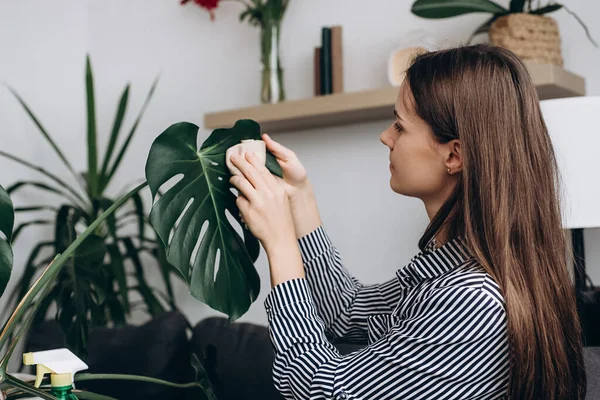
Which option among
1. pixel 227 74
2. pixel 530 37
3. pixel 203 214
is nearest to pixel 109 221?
pixel 227 74

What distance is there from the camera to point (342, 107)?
6.81 ft

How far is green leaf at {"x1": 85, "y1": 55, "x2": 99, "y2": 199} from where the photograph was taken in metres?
2.50

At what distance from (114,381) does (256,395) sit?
397 mm

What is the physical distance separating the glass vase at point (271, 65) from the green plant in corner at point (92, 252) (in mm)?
460

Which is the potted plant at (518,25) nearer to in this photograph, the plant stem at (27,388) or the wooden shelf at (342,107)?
the wooden shelf at (342,107)

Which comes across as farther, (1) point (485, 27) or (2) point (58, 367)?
(1) point (485, 27)

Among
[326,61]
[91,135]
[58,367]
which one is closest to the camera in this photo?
[58,367]

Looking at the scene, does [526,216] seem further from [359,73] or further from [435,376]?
[359,73]

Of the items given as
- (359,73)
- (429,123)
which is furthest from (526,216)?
(359,73)

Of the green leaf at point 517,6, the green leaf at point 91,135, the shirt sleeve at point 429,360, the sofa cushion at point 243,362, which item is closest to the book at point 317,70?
the green leaf at point 517,6

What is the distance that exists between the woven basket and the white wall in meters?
0.16

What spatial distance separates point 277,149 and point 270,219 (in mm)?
178

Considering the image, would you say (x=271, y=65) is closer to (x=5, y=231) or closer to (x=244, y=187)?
(x=244, y=187)

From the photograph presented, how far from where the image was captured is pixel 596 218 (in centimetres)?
141
